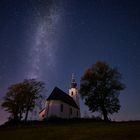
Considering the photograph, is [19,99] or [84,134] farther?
[19,99]

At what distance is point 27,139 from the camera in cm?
2588

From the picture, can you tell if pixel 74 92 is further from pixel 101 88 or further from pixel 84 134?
pixel 84 134

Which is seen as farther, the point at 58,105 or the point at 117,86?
the point at 58,105

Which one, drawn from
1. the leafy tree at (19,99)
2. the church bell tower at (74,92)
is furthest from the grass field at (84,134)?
the church bell tower at (74,92)

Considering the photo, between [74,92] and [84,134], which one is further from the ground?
[74,92]

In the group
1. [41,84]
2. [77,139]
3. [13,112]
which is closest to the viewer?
[77,139]

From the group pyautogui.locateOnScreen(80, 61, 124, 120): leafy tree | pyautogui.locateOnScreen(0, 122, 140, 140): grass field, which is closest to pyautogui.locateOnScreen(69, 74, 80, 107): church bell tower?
pyautogui.locateOnScreen(80, 61, 124, 120): leafy tree

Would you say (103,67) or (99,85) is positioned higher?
(103,67)

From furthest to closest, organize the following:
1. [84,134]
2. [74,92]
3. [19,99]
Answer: [74,92], [19,99], [84,134]

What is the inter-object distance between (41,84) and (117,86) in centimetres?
2176

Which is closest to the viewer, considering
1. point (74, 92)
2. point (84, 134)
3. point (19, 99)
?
point (84, 134)

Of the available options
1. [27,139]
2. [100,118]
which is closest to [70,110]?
[100,118]

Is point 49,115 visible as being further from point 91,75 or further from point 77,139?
point 77,139

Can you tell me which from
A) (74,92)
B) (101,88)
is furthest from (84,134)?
(74,92)
